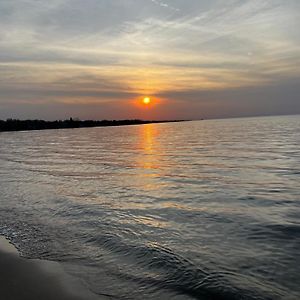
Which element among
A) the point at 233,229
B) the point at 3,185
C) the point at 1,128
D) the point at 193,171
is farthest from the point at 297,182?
the point at 1,128

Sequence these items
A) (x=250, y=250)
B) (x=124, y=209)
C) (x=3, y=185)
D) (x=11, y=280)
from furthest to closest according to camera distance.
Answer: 1. (x=3, y=185)
2. (x=124, y=209)
3. (x=250, y=250)
4. (x=11, y=280)

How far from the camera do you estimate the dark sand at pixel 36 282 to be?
22.7 ft

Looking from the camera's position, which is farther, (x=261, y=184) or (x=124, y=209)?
(x=261, y=184)

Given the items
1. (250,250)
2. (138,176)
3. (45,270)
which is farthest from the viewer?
(138,176)

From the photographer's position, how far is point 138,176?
2345cm

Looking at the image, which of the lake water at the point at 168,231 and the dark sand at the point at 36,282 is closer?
the dark sand at the point at 36,282

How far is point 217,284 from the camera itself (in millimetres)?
7531

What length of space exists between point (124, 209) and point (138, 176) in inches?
360

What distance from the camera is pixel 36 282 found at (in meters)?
7.54

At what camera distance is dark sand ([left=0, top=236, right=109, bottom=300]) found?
692cm

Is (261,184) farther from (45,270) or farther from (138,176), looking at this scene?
(45,270)

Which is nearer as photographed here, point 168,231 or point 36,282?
point 36,282

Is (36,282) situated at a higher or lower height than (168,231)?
higher

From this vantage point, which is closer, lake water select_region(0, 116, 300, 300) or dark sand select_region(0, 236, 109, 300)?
dark sand select_region(0, 236, 109, 300)
